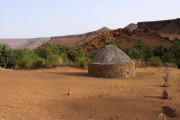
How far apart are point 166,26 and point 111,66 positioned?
182 ft

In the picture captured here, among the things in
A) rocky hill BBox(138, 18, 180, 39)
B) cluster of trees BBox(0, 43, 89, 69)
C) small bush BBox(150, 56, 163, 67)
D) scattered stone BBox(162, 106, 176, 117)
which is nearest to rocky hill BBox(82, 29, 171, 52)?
rocky hill BBox(138, 18, 180, 39)

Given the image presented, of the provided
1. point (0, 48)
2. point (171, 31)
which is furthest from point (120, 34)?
point (0, 48)

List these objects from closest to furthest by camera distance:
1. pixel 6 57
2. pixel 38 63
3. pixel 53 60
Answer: pixel 53 60
pixel 38 63
pixel 6 57

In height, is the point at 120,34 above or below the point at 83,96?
above

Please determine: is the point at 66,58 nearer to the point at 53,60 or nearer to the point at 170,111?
the point at 53,60

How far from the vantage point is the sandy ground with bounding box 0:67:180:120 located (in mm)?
12508

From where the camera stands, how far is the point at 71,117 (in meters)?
12.2

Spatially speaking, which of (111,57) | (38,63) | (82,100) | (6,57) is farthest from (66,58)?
(82,100)

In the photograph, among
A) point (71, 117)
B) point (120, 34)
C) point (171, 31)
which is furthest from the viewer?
point (171, 31)

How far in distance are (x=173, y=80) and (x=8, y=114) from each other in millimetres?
13748

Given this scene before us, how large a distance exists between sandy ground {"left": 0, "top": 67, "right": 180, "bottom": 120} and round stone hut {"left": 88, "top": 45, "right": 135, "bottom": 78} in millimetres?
3308

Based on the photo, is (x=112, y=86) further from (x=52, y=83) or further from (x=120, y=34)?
(x=120, y=34)

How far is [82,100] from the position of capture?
1530cm

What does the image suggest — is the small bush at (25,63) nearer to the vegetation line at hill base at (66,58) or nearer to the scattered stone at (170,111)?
the vegetation line at hill base at (66,58)
